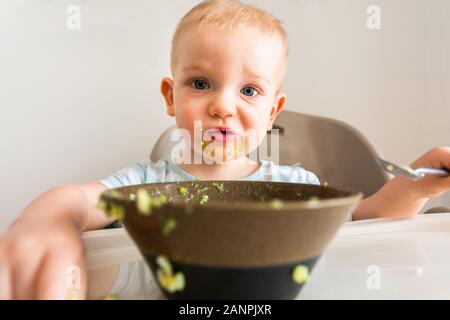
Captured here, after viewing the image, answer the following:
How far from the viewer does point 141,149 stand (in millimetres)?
1511

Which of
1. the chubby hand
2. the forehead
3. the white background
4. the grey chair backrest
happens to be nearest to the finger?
the forehead

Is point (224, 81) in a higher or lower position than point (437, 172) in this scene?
higher

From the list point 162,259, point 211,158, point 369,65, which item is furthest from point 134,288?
point 369,65

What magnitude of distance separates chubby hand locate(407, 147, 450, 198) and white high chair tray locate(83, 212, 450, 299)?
7 cm

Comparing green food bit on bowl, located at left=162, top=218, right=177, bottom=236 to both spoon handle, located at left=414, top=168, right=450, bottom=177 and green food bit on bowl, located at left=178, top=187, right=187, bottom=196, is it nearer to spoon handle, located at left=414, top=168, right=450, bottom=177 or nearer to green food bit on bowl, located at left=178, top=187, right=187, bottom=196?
green food bit on bowl, located at left=178, top=187, right=187, bottom=196

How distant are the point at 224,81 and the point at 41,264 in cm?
48

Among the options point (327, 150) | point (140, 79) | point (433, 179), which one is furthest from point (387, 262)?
point (140, 79)

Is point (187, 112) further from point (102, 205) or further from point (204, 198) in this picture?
point (102, 205)

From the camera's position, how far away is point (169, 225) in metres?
0.30

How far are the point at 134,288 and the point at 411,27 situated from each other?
155cm

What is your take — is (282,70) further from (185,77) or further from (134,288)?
(134,288)

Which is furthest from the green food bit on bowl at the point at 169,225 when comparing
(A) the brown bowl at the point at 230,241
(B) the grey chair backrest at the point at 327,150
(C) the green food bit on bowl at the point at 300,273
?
(B) the grey chair backrest at the point at 327,150

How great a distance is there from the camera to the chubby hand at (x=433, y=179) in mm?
722

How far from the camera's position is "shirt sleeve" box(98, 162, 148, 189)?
2.62 ft
